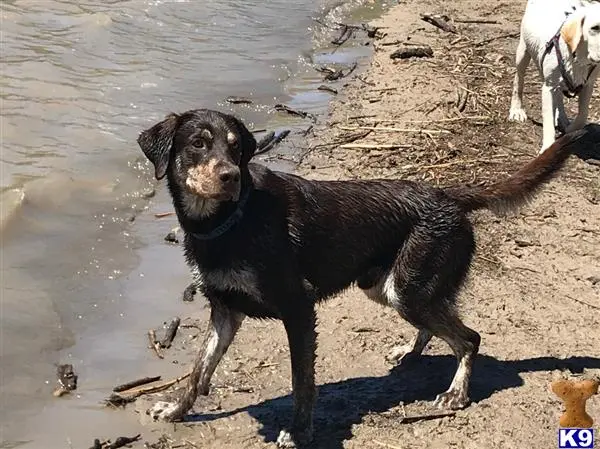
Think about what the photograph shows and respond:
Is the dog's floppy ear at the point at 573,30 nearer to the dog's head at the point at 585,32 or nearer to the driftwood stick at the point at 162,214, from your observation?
the dog's head at the point at 585,32

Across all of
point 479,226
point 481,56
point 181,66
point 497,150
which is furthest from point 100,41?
point 479,226

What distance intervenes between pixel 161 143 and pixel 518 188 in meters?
2.06

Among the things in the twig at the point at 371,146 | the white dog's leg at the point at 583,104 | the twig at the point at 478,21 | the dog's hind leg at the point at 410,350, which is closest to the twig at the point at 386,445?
the dog's hind leg at the point at 410,350

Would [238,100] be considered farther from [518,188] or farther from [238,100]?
[518,188]

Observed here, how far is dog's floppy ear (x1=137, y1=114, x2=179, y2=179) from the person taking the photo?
4711 mm

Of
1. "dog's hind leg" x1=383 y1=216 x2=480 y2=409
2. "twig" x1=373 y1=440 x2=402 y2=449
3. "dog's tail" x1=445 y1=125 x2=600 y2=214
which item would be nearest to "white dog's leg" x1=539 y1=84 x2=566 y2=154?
"dog's tail" x1=445 y1=125 x2=600 y2=214

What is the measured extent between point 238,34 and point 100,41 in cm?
→ 211

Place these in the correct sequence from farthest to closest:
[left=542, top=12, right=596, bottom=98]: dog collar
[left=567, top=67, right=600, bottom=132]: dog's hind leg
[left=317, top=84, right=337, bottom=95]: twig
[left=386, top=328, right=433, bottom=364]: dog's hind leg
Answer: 1. [left=317, top=84, right=337, bottom=95]: twig
2. [left=567, top=67, right=600, bottom=132]: dog's hind leg
3. [left=542, top=12, right=596, bottom=98]: dog collar
4. [left=386, top=328, right=433, bottom=364]: dog's hind leg

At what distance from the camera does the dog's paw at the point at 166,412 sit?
514 cm

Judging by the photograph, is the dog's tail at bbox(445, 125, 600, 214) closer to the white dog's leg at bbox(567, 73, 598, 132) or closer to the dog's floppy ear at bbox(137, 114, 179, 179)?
A: the dog's floppy ear at bbox(137, 114, 179, 179)

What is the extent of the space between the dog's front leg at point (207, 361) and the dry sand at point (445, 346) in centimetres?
10

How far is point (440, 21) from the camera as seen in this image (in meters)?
13.5

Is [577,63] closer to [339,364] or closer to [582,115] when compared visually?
[582,115]

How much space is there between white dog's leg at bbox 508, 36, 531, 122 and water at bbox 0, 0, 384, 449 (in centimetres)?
226
